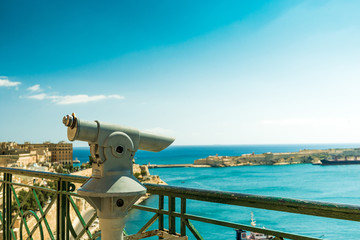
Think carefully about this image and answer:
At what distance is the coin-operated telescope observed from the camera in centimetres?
132

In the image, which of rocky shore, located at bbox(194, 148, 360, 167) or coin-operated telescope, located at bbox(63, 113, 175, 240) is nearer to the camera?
coin-operated telescope, located at bbox(63, 113, 175, 240)

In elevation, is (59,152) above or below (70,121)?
below

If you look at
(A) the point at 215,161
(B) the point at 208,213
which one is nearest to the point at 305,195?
(B) the point at 208,213

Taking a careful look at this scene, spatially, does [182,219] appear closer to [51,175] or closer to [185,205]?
[185,205]

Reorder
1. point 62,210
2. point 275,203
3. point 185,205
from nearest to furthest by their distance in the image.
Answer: point 275,203
point 185,205
point 62,210

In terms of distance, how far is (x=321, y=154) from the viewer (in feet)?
341

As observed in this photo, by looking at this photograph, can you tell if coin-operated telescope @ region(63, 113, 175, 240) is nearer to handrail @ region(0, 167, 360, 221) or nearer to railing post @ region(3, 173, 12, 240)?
handrail @ region(0, 167, 360, 221)

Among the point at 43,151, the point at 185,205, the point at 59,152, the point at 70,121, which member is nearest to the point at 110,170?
the point at 70,121

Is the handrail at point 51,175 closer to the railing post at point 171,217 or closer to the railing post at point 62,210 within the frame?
the railing post at point 62,210

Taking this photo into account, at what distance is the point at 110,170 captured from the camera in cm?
135

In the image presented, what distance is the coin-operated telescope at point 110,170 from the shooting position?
4.33 feet

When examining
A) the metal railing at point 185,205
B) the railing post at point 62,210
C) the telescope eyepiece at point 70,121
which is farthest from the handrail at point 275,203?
the railing post at point 62,210

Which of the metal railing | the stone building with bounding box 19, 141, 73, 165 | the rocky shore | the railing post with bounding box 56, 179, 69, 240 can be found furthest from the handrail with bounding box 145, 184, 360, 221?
the rocky shore

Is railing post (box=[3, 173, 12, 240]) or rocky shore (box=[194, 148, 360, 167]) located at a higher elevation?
railing post (box=[3, 173, 12, 240])
